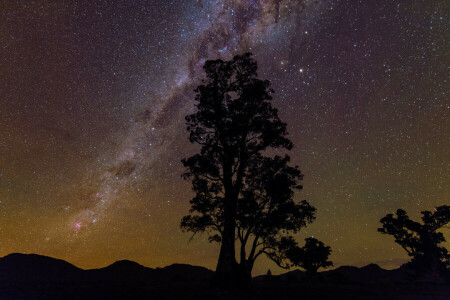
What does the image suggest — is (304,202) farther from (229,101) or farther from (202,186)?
(229,101)

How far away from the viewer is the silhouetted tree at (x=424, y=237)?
3888 centimetres

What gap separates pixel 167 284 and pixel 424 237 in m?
37.5

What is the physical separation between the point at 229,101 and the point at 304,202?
381 inches

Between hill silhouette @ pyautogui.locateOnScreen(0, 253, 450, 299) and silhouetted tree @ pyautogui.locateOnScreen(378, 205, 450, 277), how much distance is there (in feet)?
9.47

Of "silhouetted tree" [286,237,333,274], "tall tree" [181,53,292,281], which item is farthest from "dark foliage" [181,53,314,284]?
"silhouetted tree" [286,237,333,274]

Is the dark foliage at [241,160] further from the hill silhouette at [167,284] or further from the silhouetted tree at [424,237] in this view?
the silhouetted tree at [424,237]

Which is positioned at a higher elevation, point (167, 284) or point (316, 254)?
point (316, 254)

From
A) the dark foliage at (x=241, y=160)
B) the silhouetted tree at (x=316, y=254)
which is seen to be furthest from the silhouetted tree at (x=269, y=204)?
the silhouetted tree at (x=316, y=254)

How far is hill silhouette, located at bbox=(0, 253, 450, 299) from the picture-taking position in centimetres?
1686

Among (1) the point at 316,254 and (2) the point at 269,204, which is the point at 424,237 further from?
(2) the point at 269,204

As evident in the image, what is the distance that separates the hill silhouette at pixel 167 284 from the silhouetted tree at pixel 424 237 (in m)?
2.89

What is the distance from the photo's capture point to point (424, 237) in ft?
132

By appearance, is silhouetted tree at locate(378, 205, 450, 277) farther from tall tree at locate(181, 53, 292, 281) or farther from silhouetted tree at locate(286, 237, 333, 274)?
tall tree at locate(181, 53, 292, 281)

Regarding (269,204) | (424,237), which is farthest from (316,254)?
(269,204)
